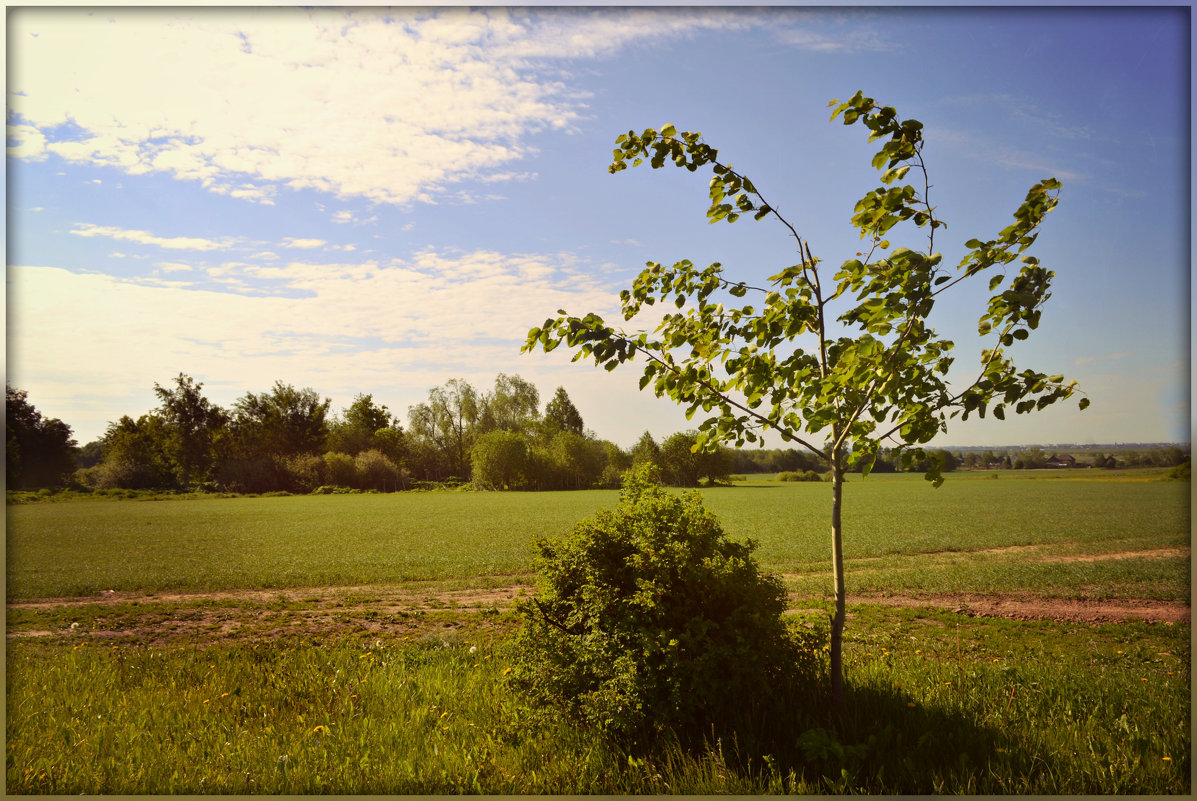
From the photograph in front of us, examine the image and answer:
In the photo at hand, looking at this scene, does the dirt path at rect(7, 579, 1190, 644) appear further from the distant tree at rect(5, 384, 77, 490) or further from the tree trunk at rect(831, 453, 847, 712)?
the tree trunk at rect(831, 453, 847, 712)

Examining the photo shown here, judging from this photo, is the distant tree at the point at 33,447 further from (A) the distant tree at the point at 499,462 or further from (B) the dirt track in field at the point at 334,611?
(A) the distant tree at the point at 499,462

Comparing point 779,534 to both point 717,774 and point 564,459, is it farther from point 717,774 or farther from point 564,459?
point 717,774

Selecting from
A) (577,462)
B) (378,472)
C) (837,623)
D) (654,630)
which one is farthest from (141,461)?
(837,623)

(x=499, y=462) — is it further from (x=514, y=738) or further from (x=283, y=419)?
(x=514, y=738)

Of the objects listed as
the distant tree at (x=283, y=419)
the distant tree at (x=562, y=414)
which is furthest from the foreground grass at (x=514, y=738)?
the distant tree at (x=283, y=419)

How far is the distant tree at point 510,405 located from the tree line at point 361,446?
22mm

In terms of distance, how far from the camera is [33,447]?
634 centimetres

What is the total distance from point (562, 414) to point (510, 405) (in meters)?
1.15

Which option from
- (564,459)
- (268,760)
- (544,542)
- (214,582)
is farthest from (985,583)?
(214,582)

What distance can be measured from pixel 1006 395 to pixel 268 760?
423 cm

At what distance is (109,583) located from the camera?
1104 cm

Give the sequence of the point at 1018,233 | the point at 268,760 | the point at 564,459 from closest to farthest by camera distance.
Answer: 1. the point at 1018,233
2. the point at 268,760
3. the point at 564,459

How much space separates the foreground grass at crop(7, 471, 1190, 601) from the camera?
10.9 m

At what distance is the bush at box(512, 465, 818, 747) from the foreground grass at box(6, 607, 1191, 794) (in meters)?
0.19
